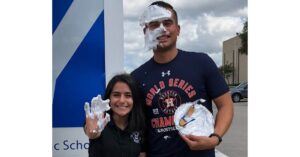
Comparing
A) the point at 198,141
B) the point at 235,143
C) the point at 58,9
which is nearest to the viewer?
the point at 198,141

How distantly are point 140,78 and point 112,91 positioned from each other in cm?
15

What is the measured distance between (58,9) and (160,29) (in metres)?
0.68

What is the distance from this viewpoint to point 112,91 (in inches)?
74.1

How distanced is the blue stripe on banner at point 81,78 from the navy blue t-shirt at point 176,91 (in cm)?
46

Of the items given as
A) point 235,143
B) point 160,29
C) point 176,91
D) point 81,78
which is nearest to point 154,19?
point 160,29

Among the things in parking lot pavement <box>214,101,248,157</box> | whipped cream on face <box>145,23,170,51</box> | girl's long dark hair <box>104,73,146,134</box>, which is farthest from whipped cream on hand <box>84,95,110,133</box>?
parking lot pavement <box>214,101,248,157</box>

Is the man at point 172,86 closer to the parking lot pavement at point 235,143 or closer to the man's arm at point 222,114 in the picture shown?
the man's arm at point 222,114

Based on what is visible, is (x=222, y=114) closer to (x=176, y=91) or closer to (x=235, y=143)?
(x=176, y=91)

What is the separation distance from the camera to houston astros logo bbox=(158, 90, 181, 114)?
176 centimetres

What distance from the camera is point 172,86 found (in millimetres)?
1757

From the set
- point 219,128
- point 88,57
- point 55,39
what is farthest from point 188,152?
point 55,39

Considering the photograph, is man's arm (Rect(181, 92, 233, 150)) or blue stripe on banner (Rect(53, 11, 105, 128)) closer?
man's arm (Rect(181, 92, 233, 150))

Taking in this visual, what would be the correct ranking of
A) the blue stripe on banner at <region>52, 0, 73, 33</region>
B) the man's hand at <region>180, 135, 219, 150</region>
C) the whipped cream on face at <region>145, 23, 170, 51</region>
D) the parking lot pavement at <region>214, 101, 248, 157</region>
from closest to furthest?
1. the man's hand at <region>180, 135, 219, 150</region>
2. the whipped cream on face at <region>145, 23, 170, 51</region>
3. the blue stripe on banner at <region>52, 0, 73, 33</region>
4. the parking lot pavement at <region>214, 101, 248, 157</region>

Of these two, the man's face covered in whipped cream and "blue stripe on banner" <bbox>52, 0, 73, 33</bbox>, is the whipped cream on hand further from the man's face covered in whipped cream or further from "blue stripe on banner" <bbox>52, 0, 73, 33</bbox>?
"blue stripe on banner" <bbox>52, 0, 73, 33</bbox>
